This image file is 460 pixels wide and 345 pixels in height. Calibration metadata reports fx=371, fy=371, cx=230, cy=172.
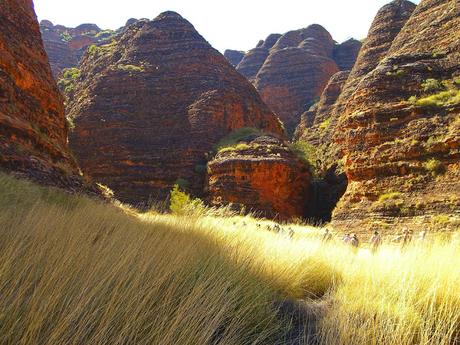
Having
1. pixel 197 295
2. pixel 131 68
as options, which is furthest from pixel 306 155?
pixel 197 295

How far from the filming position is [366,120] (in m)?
20.5

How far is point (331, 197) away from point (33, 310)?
28265mm

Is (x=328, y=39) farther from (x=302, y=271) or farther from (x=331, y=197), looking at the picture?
(x=302, y=271)

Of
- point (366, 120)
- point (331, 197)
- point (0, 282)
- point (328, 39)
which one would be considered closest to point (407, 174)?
point (366, 120)

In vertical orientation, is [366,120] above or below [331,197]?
above

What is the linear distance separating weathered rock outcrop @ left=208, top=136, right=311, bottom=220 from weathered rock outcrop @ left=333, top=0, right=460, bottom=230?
5722mm

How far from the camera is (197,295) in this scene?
7.89 ft

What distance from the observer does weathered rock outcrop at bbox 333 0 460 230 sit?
53.6ft

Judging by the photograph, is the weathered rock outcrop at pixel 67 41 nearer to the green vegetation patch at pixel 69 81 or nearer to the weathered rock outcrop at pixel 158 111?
the green vegetation patch at pixel 69 81

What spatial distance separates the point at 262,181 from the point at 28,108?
16.8 meters

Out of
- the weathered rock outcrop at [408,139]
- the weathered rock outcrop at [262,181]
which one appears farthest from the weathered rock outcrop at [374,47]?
the weathered rock outcrop at [408,139]

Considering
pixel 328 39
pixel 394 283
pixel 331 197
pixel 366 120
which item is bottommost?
pixel 331 197

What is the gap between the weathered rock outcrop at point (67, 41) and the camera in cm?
7981

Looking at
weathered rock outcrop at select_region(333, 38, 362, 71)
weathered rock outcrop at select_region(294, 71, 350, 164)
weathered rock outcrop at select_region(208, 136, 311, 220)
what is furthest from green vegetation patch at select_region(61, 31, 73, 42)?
weathered rock outcrop at select_region(208, 136, 311, 220)
